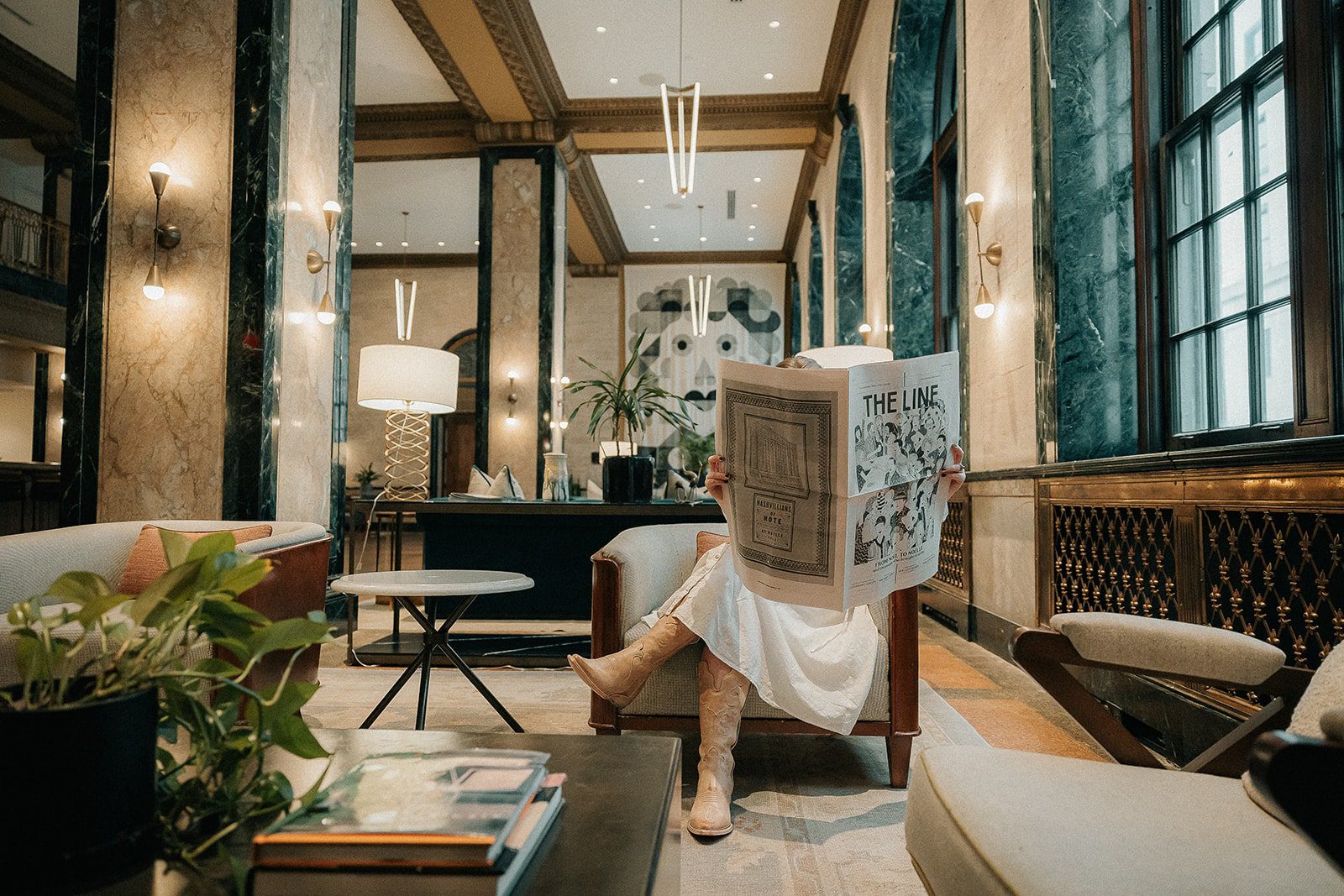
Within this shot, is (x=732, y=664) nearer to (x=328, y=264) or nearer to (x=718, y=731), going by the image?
(x=718, y=731)

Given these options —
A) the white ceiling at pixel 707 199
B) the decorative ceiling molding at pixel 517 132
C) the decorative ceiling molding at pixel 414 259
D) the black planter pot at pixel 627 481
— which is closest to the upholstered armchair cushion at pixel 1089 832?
the black planter pot at pixel 627 481

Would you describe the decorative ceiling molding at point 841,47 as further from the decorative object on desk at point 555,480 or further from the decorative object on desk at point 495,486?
the decorative object on desk at point 495,486

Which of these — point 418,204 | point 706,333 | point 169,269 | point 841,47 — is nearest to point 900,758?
point 169,269

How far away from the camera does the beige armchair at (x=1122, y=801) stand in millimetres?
813

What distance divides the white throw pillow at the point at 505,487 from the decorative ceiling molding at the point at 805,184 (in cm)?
626

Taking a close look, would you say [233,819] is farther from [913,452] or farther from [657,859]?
[913,452]

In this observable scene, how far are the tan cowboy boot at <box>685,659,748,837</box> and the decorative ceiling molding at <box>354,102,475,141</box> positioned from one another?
8412 mm

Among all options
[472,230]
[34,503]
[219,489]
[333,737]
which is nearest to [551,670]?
[219,489]

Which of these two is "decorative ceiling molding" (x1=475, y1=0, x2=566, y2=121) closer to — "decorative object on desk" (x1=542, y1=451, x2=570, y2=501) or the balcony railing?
"decorative object on desk" (x1=542, y1=451, x2=570, y2=501)

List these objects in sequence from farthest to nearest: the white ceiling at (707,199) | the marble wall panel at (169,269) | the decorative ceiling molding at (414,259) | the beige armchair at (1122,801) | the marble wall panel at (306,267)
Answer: the decorative ceiling molding at (414,259)
the white ceiling at (707,199)
the marble wall panel at (306,267)
the marble wall panel at (169,269)
the beige armchair at (1122,801)

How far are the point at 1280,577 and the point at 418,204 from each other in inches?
462

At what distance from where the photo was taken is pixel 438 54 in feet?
24.6

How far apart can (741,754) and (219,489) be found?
2.94 meters

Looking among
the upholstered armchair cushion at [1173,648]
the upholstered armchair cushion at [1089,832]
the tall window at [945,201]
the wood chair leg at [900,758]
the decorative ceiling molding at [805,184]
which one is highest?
the decorative ceiling molding at [805,184]
